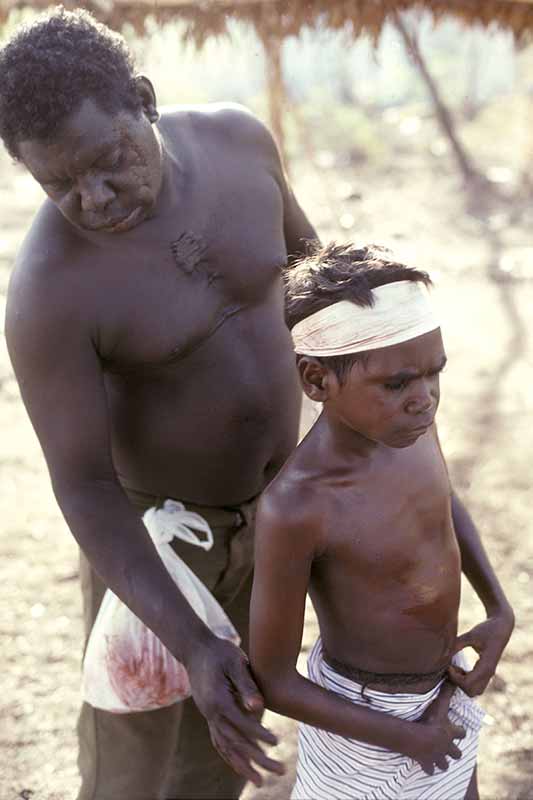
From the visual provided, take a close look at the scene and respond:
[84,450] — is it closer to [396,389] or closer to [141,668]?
[141,668]

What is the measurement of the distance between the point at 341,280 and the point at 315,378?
7.0 inches

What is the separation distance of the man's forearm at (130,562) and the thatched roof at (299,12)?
3734mm

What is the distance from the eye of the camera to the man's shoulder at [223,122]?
2381 mm

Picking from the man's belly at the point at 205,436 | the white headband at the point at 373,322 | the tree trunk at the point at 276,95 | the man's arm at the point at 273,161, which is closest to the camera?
the white headband at the point at 373,322

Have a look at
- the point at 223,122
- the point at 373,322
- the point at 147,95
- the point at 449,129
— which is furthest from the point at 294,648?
the point at 449,129

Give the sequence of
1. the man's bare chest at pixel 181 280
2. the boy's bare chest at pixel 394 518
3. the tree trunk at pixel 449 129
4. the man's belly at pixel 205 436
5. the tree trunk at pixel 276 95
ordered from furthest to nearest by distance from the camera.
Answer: the tree trunk at pixel 449 129 < the tree trunk at pixel 276 95 < the man's belly at pixel 205 436 < the man's bare chest at pixel 181 280 < the boy's bare chest at pixel 394 518

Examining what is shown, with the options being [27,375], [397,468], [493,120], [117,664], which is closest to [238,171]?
[27,375]

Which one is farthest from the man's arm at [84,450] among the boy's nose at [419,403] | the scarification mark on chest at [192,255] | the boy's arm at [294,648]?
the boy's nose at [419,403]

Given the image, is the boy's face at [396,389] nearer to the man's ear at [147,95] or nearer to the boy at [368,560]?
the boy at [368,560]

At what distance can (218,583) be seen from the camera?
2.55 meters

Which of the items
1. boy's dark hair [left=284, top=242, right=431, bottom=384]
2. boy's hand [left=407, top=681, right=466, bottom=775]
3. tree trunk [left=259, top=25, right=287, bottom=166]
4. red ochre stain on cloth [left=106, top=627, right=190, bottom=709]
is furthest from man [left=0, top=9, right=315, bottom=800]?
tree trunk [left=259, top=25, right=287, bottom=166]

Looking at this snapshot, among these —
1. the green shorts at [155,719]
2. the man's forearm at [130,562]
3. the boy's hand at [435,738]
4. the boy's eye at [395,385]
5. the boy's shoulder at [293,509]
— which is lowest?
the green shorts at [155,719]

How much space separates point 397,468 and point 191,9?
13.4 ft

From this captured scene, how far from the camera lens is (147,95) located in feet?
6.79
